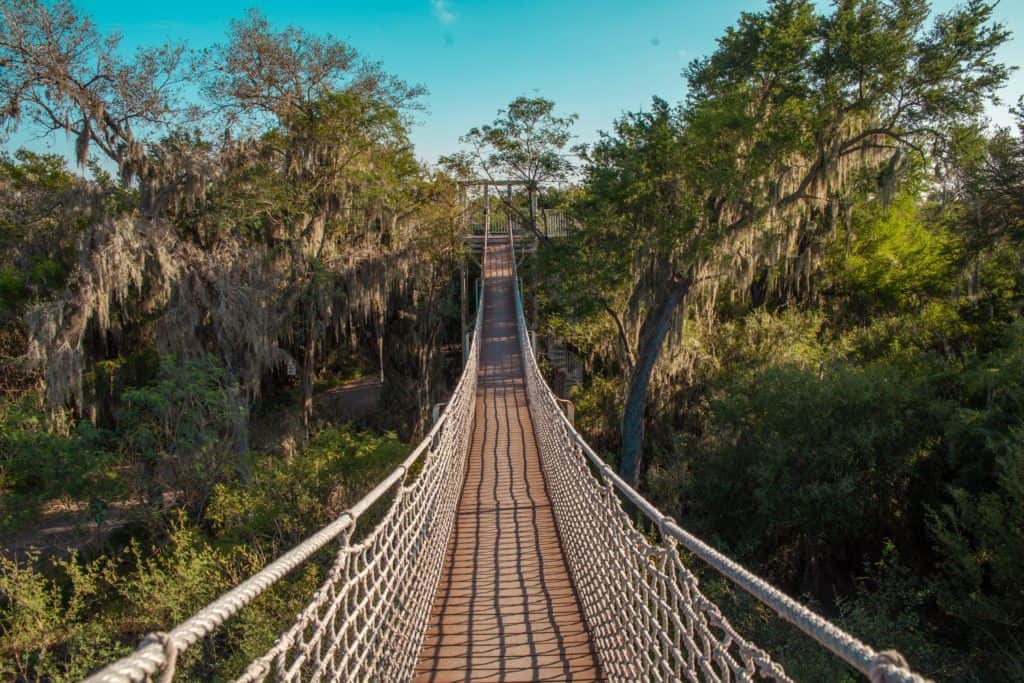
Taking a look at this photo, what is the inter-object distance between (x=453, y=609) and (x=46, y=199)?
11628 millimetres

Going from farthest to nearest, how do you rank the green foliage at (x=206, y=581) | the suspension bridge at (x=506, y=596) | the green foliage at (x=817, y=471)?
the green foliage at (x=817, y=471) < the green foliage at (x=206, y=581) < the suspension bridge at (x=506, y=596)

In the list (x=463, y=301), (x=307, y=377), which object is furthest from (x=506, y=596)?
(x=463, y=301)

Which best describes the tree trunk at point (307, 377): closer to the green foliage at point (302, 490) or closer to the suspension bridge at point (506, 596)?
the green foliage at point (302, 490)

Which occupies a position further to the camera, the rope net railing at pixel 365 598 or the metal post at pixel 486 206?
the metal post at pixel 486 206

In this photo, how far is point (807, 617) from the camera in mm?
1206

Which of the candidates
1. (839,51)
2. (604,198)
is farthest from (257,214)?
(839,51)

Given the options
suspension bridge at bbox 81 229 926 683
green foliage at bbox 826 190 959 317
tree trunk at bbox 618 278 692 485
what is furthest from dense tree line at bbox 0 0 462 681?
green foliage at bbox 826 190 959 317

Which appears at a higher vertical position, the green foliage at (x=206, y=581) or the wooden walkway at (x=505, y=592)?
the wooden walkway at (x=505, y=592)

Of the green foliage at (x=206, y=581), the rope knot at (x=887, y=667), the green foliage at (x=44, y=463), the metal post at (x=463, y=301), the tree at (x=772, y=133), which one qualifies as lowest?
the green foliage at (x=206, y=581)

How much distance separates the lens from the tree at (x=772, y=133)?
9.66 metres

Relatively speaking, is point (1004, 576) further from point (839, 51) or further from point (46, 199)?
point (46, 199)

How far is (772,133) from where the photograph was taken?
393 inches

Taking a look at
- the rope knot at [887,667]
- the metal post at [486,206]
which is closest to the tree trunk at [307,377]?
the metal post at [486,206]

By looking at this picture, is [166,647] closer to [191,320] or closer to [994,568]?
[994,568]
